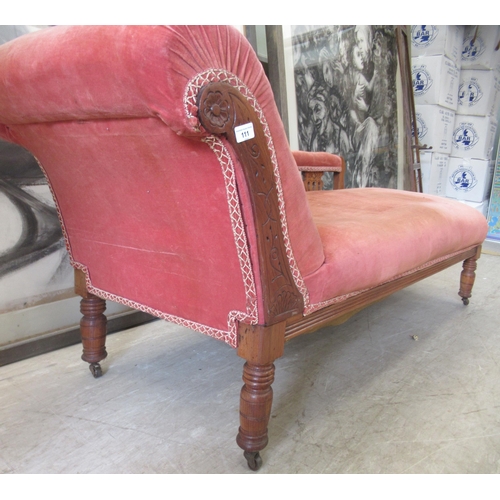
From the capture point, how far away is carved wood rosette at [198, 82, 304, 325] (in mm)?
609

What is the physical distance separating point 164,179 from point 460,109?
4.01 m

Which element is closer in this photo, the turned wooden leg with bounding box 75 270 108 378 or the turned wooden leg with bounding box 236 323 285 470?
the turned wooden leg with bounding box 236 323 285 470

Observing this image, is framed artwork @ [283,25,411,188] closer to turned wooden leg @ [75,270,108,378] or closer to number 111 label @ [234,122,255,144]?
turned wooden leg @ [75,270,108,378]

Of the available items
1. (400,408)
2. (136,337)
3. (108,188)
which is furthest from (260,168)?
(136,337)

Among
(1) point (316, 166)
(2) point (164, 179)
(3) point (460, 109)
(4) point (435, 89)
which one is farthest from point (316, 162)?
(3) point (460, 109)

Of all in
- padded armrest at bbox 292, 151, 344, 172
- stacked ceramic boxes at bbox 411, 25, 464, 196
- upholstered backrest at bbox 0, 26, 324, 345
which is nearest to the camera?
upholstered backrest at bbox 0, 26, 324, 345

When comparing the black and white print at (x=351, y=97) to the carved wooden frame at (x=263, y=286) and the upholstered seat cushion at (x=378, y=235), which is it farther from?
the carved wooden frame at (x=263, y=286)

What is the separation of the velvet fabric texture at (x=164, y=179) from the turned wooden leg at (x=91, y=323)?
73mm

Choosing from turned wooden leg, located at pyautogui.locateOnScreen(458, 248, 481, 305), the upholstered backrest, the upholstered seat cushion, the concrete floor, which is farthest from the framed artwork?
the upholstered backrest

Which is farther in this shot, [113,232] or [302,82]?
[302,82]

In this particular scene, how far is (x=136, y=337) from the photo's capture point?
1595 millimetres

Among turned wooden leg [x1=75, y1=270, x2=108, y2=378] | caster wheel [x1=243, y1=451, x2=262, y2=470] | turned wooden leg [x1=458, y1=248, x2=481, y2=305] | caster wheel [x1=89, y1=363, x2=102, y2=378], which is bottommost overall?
turned wooden leg [x1=458, y1=248, x2=481, y2=305]

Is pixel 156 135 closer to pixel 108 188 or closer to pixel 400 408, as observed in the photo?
pixel 108 188

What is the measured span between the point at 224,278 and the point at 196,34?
0.42 metres
